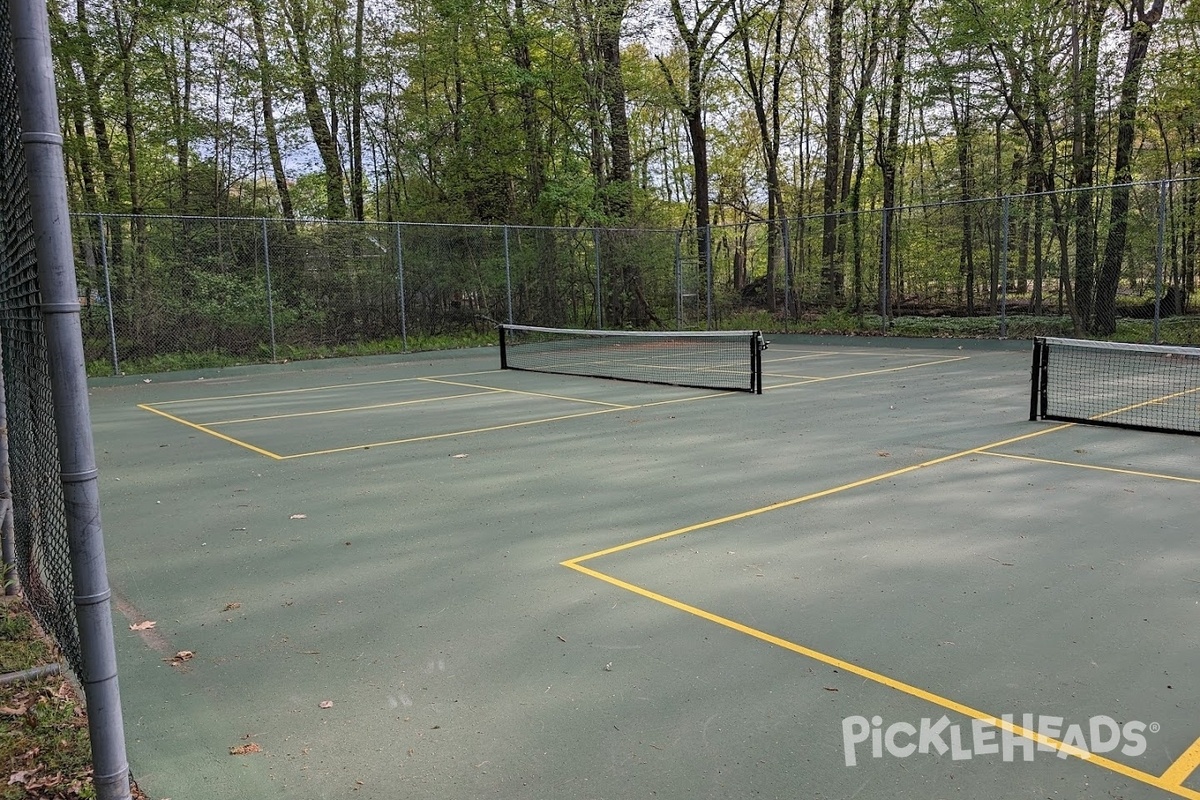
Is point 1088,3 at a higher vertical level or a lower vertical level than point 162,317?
higher

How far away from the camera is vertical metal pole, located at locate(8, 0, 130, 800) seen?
164 centimetres

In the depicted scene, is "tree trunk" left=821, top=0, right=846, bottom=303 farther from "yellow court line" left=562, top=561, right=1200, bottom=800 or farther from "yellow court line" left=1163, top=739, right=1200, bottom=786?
"yellow court line" left=1163, top=739, right=1200, bottom=786

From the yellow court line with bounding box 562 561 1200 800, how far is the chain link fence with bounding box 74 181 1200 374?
544 inches

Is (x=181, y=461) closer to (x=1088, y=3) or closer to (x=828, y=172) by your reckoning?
(x=1088, y=3)

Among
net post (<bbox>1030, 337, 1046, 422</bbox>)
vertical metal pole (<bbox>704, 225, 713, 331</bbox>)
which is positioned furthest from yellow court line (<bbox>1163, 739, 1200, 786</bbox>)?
vertical metal pole (<bbox>704, 225, 713, 331</bbox>)

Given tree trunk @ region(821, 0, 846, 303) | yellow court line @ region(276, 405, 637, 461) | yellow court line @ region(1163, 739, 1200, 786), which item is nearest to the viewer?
yellow court line @ region(1163, 739, 1200, 786)

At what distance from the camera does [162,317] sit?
15.0m

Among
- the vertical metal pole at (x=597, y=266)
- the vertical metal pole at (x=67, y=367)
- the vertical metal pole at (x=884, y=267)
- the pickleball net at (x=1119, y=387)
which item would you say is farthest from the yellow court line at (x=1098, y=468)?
the vertical metal pole at (x=597, y=266)

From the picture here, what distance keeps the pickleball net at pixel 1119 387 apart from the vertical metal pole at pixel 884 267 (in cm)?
488

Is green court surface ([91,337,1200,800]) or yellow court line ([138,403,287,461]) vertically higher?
yellow court line ([138,403,287,461])

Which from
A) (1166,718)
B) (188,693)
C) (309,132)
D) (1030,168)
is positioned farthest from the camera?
(309,132)

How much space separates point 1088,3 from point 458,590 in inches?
789

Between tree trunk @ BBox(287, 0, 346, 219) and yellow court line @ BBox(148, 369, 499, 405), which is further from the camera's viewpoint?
tree trunk @ BBox(287, 0, 346, 219)

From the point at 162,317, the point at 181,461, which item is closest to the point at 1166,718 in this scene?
the point at 181,461
